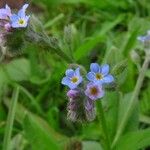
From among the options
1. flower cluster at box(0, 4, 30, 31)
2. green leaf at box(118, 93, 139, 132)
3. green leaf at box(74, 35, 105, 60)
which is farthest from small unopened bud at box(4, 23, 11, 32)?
green leaf at box(74, 35, 105, 60)

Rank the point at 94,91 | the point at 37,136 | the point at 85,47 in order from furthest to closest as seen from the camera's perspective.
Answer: the point at 85,47 → the point at 37,136 → the point at 94,91

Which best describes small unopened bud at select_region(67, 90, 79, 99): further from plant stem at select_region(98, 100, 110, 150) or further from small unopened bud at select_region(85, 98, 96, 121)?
plant stem at select_region(98, 100, 110, 150)

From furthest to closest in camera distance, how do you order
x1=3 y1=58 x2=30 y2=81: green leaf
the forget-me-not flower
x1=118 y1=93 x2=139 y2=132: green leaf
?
x1=3 y1=58 x2=30 y2=81: green leaf → x1=118 y1=93 x2=139 y2=132: green leaf → the forget-me-not flower

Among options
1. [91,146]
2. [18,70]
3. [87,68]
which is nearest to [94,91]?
[91,146]

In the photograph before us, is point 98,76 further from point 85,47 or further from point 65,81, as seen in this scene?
point 85,47

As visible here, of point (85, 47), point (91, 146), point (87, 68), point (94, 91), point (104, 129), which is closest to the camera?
point (94, 91)

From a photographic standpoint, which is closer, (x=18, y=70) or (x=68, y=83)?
(x=68, y=83)

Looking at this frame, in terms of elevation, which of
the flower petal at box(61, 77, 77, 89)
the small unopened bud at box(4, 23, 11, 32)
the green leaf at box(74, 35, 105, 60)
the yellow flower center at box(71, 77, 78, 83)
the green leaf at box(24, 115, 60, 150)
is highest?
the small unopened bud at box(4, 23, 11, 32)
